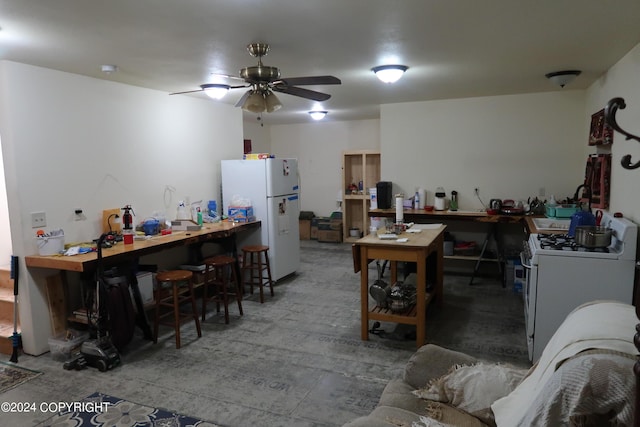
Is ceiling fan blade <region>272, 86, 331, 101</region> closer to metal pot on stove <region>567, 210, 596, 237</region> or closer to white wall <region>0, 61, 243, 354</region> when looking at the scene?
white wall <region>0, 61, 243, 354</region>

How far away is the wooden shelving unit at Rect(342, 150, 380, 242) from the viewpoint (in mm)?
8055

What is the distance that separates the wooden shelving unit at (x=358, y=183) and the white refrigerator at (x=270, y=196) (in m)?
2.70

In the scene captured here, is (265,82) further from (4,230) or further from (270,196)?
(4,230)

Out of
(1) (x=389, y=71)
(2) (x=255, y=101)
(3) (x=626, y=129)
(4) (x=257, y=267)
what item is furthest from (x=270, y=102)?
(3) (x=626, y=129)

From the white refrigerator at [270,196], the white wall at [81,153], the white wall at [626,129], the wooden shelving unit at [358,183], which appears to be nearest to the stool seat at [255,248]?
the white refrigerator at [270,196]

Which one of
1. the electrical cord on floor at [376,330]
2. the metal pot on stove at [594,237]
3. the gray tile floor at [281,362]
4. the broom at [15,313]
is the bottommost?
the gray tile floor at [281,362]

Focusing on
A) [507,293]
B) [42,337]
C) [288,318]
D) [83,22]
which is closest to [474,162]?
[507,293]

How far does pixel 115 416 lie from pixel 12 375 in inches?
47.9

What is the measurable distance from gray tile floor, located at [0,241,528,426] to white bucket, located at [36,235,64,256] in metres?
0.89

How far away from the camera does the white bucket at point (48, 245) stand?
3438 millimetres

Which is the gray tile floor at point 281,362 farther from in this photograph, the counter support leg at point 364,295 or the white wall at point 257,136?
the white wall at point 257,136

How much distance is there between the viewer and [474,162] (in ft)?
19.0

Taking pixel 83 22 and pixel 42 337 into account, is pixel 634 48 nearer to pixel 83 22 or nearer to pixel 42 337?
pixel 83 22

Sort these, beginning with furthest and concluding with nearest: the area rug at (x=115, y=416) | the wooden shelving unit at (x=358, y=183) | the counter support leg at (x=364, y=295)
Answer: the wooden shelving unit at (x=358, y=183), the counter support leg at (x=364, y=295), the area rug at (x=115, y=416)
